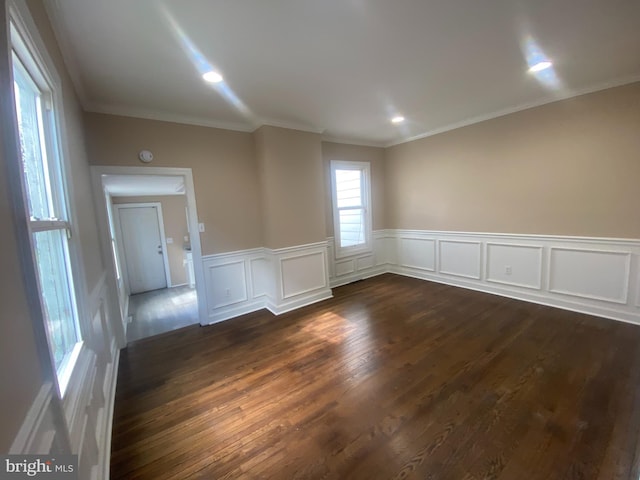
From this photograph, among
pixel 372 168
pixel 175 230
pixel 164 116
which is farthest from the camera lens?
pixel 175 230

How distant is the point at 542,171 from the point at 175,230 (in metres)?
6.77

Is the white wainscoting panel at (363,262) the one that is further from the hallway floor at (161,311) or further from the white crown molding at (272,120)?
the hallway floor at (161,311)

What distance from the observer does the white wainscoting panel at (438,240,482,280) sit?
4215 mm

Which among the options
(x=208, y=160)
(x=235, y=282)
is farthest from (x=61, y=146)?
(x=235, y=282)

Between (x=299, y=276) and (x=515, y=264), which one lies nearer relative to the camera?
(x=515, y=264)

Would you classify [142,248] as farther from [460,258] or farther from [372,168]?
[460,258]

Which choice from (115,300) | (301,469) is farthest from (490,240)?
(115,300)

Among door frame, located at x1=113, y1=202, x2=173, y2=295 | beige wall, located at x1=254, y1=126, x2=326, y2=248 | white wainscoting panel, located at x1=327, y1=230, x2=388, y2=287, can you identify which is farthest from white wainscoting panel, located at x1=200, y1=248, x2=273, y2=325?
door frame, located at x1=113, y1=202, x2=173, y2=295

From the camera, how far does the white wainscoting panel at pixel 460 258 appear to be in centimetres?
421

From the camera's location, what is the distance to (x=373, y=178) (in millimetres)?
5219

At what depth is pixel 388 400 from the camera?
202 cm

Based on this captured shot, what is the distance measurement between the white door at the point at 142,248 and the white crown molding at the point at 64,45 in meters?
3.77

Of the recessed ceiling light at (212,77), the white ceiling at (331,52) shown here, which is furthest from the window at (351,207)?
the recessed ceiling light at (212,77)

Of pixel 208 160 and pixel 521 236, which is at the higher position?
pixel 208 160
